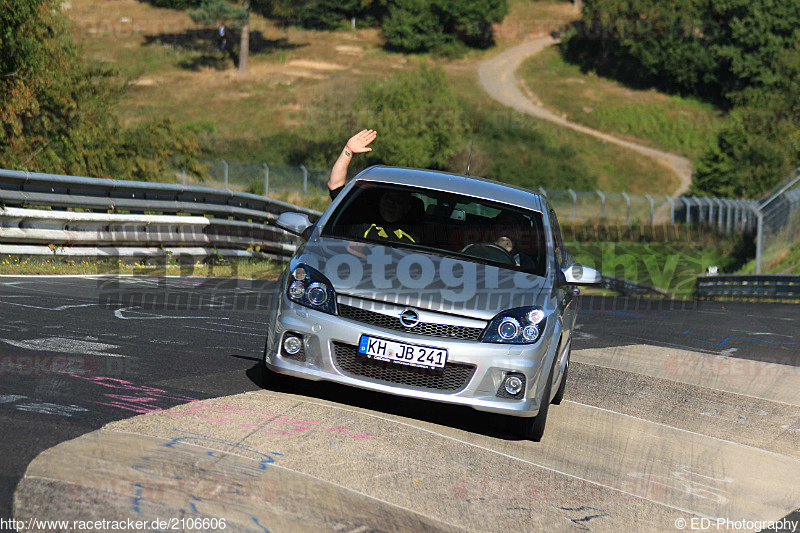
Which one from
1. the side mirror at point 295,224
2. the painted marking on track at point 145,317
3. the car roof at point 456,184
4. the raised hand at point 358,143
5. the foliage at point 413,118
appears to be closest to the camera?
the side mirror at point 295,224

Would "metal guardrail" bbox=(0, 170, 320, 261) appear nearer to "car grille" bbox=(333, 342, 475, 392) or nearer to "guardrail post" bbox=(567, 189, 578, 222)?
"car grille" bbox=(333, 342, 475, 392)

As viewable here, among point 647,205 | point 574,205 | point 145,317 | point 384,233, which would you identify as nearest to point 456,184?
point 384,233

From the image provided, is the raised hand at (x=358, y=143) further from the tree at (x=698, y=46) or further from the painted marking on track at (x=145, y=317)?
the tree at (x=698, y=46)

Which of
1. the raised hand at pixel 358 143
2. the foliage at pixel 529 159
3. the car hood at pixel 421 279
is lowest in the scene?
the foliage at pixel 529 159

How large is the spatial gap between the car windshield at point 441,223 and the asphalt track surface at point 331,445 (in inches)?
45.4

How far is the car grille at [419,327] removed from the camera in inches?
229

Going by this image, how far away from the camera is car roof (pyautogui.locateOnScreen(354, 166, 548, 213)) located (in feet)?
24.0

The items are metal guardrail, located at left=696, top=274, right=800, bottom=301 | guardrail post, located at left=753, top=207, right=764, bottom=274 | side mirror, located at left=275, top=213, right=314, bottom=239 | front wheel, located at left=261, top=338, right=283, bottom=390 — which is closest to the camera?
front wheel, located at left=261, top=338, right=283, bottom=390

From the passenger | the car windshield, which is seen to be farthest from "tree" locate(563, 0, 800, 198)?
the car windshield

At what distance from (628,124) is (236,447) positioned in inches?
3372

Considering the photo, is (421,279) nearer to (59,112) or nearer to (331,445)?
(331,445)

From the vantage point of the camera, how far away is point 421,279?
609 cm

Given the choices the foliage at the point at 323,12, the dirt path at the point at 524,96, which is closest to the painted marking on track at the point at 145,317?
the dirt path at the point at 524,96

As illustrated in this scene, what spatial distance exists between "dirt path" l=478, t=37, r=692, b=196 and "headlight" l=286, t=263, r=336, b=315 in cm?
6797
